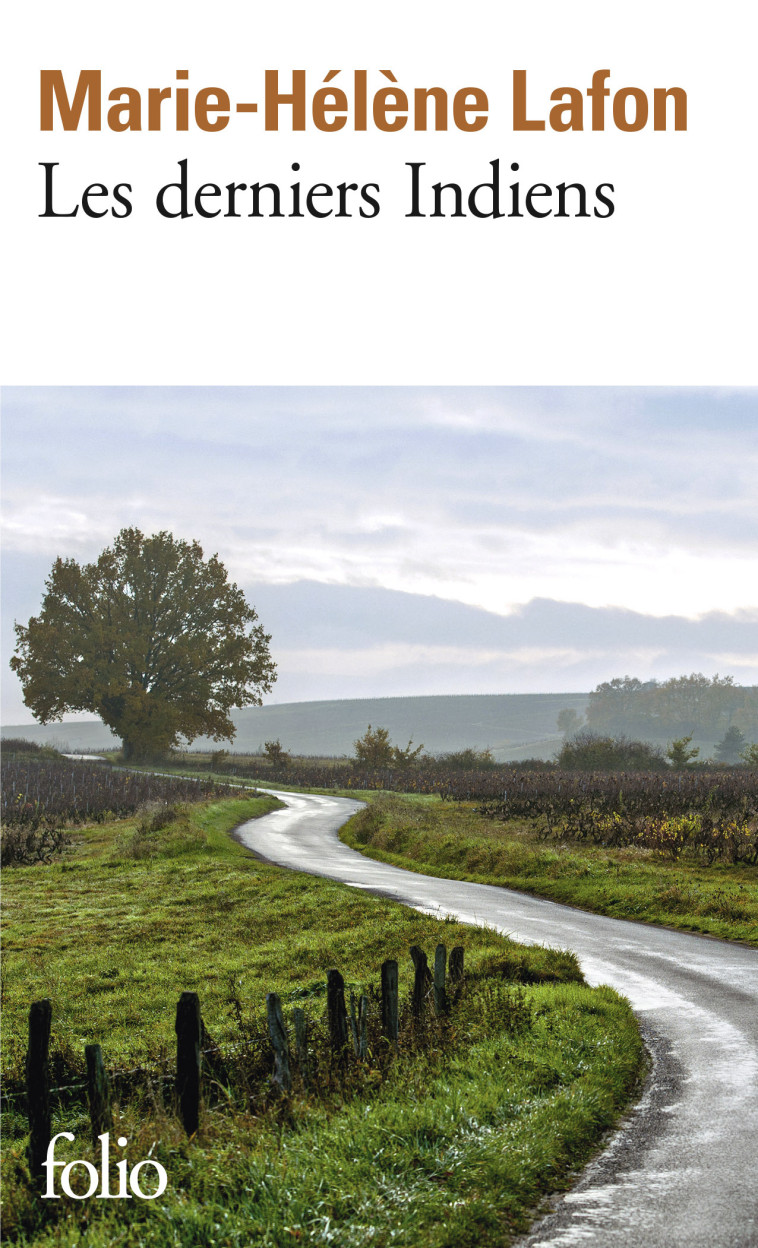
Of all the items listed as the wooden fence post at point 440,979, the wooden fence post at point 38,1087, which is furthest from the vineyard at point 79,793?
the wooden fence post at point 38,1087

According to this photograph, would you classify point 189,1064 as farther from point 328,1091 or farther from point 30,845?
point 30,845

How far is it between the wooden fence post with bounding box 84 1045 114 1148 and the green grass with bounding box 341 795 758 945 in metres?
14.9

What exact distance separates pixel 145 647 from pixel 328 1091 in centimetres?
6710

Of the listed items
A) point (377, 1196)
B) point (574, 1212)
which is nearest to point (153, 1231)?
point (377, 1196)

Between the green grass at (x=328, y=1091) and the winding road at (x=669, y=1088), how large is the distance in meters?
0.40

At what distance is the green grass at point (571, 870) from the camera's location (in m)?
21.4

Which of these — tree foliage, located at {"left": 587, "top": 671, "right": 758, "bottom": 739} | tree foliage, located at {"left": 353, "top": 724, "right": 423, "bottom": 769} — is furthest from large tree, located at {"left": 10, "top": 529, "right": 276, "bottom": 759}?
tree foliage, located at {"left": 587, "top": 671, "right": 758, "bottom": 739}

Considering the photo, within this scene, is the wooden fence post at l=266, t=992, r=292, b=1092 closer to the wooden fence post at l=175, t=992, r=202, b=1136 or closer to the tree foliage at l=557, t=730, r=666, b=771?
the wooden fence post at l=175, t=992, r=202, b=1136

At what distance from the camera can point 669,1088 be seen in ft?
32.1

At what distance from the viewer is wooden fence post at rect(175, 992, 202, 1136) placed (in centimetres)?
817

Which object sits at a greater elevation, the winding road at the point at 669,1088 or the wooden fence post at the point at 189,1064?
the wooden fence post at the point at 189,1064

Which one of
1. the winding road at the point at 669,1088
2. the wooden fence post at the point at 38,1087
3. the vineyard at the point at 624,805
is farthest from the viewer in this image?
the vineyard at the point at 624,805

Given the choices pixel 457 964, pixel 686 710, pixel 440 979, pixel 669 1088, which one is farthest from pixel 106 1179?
pixel 686 710

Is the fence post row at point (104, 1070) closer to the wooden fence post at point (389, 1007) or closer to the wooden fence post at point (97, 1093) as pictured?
the wooden fence post at point (97, 1093)
